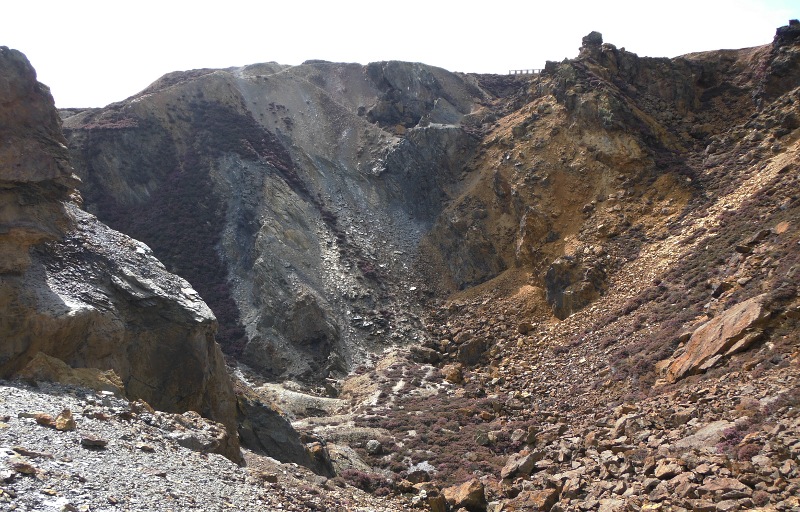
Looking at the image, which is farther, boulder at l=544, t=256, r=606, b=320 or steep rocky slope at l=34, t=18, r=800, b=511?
boulder at l=544, t=256, r=606, b=320

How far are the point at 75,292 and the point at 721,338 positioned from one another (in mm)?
22229

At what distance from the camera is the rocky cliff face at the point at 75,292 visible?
18359 millimetres

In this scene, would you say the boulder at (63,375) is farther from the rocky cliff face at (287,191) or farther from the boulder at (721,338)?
the rocky cliff face at (287,191)

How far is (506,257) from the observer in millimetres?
46188

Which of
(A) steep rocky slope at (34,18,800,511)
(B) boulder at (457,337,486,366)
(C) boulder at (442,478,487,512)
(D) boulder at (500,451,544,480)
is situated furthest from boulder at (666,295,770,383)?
(B) boulder at (457,337,486,366)

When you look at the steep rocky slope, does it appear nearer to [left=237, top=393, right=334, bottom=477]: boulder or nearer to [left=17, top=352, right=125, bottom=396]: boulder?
[left=237, top=393, right=334, bottom=477]: boulder

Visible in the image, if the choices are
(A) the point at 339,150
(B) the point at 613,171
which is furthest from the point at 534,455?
(A) the point at 339,150

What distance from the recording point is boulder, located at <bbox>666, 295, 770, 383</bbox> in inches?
794

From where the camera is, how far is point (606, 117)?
45.1m

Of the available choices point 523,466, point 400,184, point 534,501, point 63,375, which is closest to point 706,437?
point 534,501

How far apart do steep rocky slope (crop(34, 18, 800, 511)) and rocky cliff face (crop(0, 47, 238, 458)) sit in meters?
6.93

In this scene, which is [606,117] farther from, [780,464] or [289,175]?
[780,464]

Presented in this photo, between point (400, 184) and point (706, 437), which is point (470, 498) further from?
point (400, 184)

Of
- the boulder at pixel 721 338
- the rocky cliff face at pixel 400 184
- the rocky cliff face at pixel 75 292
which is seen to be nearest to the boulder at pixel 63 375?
the rocky cliff face at pixel 75 292
